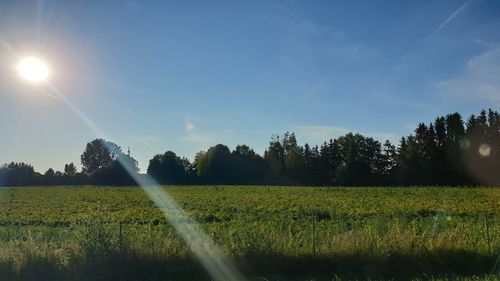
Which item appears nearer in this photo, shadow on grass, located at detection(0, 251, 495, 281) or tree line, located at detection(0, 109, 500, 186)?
shadow on grass, located at detection(0, 251, 495, 281)

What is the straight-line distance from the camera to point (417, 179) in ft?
288

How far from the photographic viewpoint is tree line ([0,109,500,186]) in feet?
290

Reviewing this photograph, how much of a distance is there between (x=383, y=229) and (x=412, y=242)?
1991mm

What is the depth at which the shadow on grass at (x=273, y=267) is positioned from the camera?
35.6 ft

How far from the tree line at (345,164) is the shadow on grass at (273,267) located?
250ft

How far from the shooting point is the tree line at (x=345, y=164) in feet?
290

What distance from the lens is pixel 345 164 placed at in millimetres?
103062

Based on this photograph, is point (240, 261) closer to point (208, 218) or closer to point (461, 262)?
point (461, 262)

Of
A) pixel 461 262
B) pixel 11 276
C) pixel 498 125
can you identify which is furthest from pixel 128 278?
pixel 498 125

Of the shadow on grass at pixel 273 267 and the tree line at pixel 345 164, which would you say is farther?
the tree line at pixel 345 164

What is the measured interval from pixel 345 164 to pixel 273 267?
93.9m

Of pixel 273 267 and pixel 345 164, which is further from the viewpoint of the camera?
pixel 345 164

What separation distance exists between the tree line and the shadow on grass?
76161 mm

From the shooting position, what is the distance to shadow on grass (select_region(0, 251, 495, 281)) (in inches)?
427
